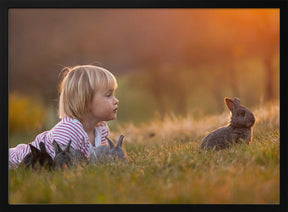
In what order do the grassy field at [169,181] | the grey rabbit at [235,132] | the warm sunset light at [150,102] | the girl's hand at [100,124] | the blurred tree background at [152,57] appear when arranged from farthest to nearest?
the blurred tree background at [152,57]
the girl's hand at [100,124]
the grey rabbit at [235,132]
the warm sunset light at [150,102]
the grassy field at [169,181]

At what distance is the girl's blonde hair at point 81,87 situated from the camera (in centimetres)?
361

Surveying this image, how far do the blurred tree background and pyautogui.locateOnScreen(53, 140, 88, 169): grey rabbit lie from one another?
159cm

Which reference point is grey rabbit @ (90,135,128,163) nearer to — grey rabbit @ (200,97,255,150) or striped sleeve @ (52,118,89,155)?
striped sleeve @ (52,118,89,155)

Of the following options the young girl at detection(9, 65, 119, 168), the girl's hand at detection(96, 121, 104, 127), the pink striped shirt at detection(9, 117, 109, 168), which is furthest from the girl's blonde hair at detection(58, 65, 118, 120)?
the girl's hand at detection(96, 121, 104, 127)

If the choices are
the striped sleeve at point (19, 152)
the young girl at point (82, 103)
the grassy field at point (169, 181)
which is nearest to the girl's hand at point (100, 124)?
the young girl at point (82, 103)

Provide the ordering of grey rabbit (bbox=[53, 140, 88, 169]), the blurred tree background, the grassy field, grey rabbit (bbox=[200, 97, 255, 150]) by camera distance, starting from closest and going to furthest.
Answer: the grassy field → grey rabbit (bbox=[53, 140, 88, 169]) → grey rabbit (bbox=[200, 97, 255, 150]) → the blurred tree background

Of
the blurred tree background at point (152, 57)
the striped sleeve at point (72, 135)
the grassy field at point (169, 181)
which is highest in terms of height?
the blurred tree background at point (152, 57)

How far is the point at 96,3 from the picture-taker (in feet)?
8.59

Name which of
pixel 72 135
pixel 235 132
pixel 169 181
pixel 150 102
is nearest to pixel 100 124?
pixel 72 135

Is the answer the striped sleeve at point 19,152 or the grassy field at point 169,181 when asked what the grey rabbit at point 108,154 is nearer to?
the grassy field at point 169,181

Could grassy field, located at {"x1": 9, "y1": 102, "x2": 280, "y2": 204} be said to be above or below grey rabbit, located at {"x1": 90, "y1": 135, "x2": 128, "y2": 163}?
below

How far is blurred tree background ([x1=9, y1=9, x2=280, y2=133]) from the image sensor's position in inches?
214

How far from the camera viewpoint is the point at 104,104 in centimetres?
361

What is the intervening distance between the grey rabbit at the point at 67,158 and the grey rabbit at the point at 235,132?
1.24 m
